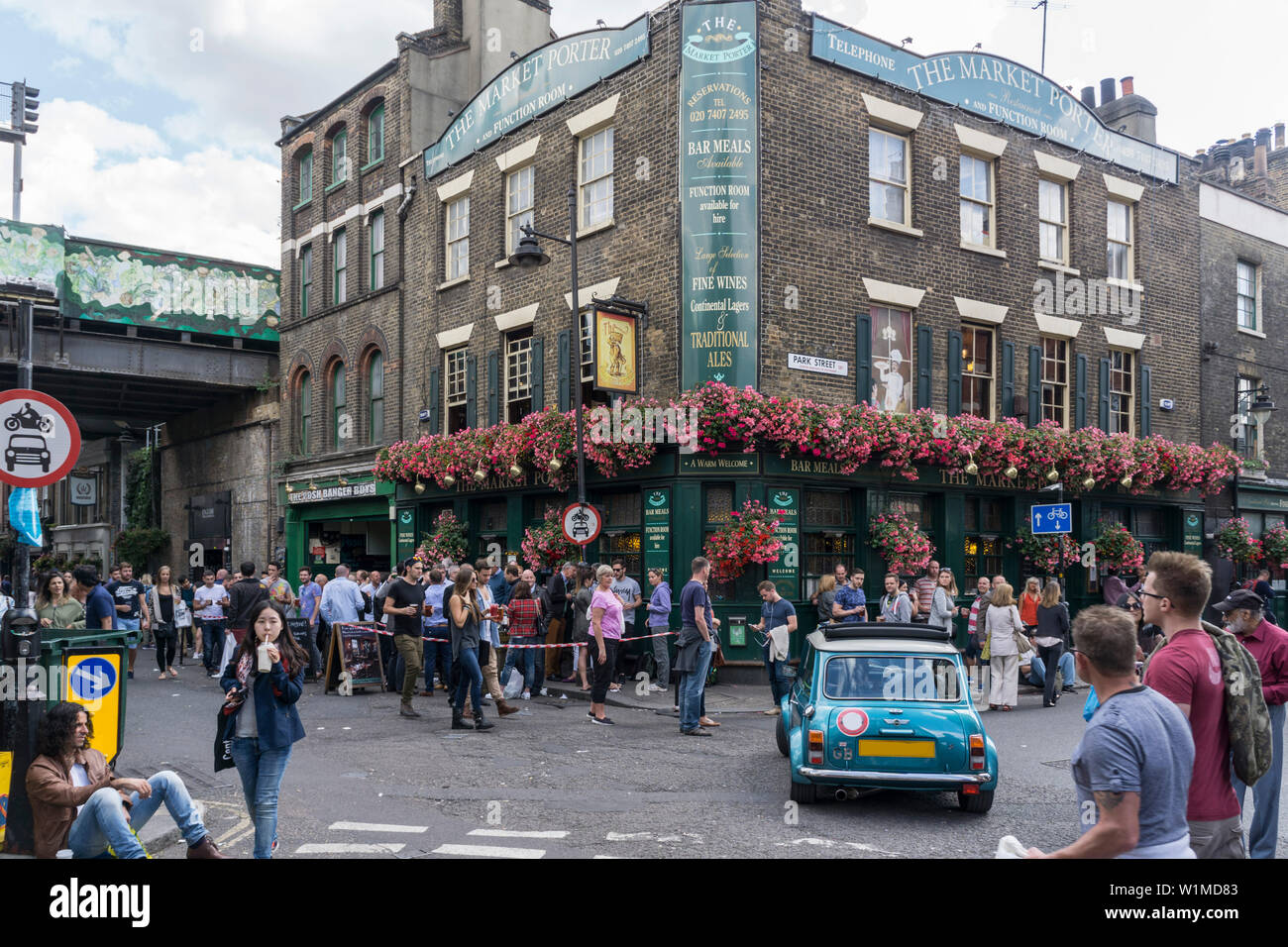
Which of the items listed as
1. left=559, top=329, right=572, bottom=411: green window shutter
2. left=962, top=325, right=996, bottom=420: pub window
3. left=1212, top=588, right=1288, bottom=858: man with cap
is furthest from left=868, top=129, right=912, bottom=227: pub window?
left=1212, top=588, right=1288, bottom=858: man with cap

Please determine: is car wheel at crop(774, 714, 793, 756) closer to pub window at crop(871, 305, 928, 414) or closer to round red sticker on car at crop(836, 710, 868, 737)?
round red sticker on car at crop(836, 710, 868, 737)

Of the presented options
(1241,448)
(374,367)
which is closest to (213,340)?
(374,367)

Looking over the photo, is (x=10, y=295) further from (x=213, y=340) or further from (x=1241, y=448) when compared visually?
(x=1241, y=448)

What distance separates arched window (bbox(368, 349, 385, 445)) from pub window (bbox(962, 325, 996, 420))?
1332 cm

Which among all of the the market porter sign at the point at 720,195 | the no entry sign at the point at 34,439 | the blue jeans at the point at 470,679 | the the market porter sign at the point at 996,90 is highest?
the the market porter sign at the point at 996,90

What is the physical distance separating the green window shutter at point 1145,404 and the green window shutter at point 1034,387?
10.1ft

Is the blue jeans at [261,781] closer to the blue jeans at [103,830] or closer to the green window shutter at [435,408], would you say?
the blue jeans at [103,830]

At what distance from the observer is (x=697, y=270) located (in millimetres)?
16000

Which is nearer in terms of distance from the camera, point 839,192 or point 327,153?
point 839,192

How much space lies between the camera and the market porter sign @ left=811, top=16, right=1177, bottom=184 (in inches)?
689

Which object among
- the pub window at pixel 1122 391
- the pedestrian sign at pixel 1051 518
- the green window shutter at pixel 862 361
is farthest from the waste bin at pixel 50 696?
the pub window at pixel 1122 391

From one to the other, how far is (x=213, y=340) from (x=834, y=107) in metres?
20.3

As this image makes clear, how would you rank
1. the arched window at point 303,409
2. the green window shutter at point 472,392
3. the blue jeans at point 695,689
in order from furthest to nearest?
the arched window at point 303,409
the green window shutter at point 472,392
the blue jeans at point 695,689

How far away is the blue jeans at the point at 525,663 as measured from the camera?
14.2m
